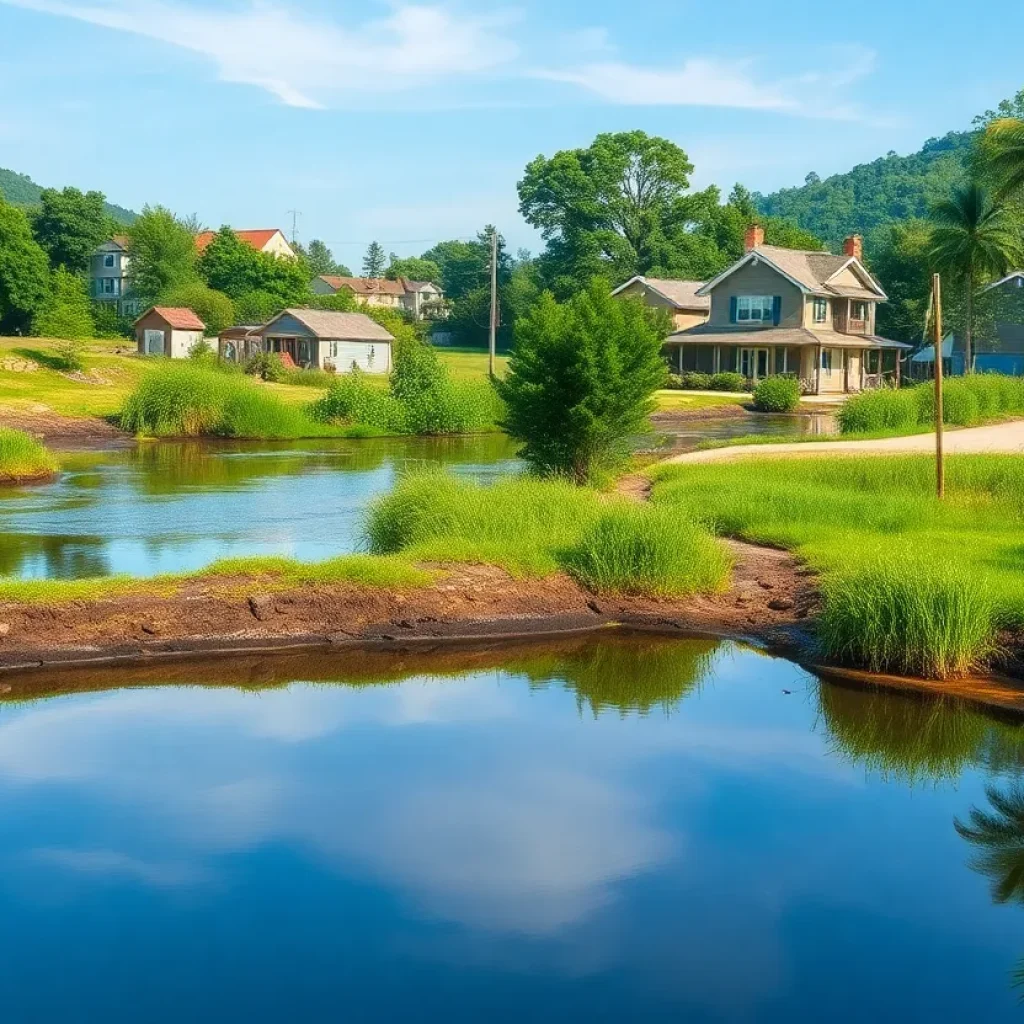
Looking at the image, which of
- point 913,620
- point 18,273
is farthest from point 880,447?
point 18,273

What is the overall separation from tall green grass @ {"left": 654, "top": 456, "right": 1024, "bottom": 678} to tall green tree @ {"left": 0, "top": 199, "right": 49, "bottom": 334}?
6033cm

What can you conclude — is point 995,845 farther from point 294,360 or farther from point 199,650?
point 294,360

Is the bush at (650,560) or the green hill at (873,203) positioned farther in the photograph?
the green hill at (873,203)

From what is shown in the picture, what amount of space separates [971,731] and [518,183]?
284ft

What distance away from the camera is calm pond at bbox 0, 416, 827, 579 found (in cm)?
2241

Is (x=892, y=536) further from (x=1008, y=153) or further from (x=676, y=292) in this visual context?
(x=676, y=292)

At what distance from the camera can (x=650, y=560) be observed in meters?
18.5

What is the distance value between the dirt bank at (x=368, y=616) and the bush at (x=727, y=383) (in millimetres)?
53019

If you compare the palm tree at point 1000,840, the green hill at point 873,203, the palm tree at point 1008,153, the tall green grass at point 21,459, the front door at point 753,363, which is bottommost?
the palm tree at point 1000,840

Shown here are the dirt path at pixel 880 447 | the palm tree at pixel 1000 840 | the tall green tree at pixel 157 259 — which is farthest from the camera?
the tall green tree at pixel 157 259

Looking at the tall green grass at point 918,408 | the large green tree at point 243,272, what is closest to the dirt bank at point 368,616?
the tall green grass at point 918,408

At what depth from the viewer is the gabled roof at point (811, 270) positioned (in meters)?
72.8

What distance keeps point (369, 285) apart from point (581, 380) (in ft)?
404

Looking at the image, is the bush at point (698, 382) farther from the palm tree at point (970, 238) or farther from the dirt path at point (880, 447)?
the dirt path at point (880, 447)
